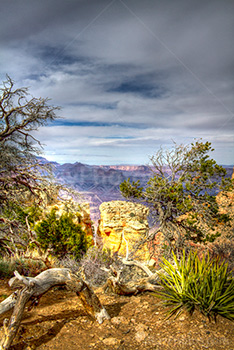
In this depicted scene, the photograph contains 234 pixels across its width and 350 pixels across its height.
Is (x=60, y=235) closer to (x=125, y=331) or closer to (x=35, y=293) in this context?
(x=35, y=293)

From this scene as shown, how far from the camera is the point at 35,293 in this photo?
148 inches

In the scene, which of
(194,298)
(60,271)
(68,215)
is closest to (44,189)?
(60,271)

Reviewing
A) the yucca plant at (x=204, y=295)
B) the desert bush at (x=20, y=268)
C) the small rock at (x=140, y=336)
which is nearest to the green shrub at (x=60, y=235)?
the desert bush at (x=20, y=268)

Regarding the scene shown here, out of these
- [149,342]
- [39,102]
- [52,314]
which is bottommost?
[52,314]

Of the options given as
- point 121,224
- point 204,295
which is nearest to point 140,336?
point 204,295

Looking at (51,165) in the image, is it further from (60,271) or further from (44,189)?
(60,271)

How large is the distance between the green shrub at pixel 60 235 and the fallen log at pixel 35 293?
316 inches

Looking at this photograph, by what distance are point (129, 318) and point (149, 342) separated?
87 cm

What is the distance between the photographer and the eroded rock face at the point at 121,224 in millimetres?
14062

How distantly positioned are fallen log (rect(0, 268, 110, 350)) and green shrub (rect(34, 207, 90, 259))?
8.04 meters

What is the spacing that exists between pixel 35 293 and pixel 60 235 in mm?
9072

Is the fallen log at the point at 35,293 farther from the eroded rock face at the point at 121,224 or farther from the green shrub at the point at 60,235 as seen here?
the eroded rock face at the point at 121,224

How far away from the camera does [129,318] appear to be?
425cm

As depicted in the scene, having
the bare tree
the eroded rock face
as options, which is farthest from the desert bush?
the eroded rock face
